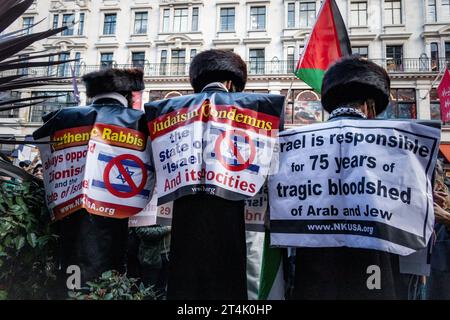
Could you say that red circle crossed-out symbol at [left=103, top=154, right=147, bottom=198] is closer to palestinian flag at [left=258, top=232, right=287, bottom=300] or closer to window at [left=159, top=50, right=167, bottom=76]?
palestinian flag at [left=258, top=232, right=287, bottom=300]

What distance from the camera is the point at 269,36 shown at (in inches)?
1053

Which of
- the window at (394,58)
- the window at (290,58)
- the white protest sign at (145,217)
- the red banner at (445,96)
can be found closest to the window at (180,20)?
the window at (290,58)

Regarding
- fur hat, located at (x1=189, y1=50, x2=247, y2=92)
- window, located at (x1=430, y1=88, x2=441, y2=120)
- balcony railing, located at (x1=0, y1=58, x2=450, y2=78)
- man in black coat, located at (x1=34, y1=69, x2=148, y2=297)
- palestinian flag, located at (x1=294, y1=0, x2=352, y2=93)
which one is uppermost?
balcony railing, located at (x1=0, y1=58, x2=450, y2=78)

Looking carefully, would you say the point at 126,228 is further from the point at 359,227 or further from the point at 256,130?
the point at 359,227

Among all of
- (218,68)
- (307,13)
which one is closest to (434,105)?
(307,13)

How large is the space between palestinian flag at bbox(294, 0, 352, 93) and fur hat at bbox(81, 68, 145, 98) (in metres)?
2.74

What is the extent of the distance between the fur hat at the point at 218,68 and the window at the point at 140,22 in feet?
88.9

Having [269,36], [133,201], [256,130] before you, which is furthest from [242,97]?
[269,36]

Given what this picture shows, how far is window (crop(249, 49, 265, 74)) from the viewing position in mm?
26625

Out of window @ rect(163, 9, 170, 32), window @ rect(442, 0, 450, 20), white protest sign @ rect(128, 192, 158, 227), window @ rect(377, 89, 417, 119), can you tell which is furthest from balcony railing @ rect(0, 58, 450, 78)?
white protest sign @ rect(128, 192, 158, 227)

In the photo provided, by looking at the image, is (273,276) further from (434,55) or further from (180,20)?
(180,20)

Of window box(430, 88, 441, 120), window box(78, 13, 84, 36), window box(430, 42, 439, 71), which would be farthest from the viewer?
window box(78, 13, 84, 36)

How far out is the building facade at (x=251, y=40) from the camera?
2475cm
